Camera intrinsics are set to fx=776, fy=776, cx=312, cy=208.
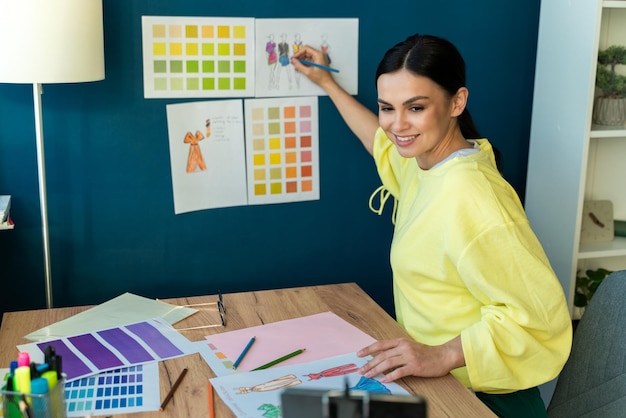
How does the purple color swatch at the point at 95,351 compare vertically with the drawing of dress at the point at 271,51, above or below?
below

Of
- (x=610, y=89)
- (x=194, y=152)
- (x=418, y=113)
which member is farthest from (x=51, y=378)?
(x=610, y=89)

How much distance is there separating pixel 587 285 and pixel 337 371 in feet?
4.59

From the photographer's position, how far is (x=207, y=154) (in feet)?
7.22

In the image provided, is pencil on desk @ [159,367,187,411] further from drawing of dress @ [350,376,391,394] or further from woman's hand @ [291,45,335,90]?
woman's hand @ [291,45,335,90]

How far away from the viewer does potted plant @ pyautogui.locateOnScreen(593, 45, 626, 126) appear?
7.79ft

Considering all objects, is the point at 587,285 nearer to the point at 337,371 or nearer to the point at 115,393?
the point at 337,371

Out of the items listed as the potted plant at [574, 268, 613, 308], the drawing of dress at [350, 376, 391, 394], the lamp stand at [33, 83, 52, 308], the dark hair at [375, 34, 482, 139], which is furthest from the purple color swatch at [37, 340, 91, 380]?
the potted plant at [574, 268, 613, 308]

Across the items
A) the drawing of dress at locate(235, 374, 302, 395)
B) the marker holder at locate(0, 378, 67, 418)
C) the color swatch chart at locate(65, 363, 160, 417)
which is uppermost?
the marker holder at locate(0, 378, 67, 418)

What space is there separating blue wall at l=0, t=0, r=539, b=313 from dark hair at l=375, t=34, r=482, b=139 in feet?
1.75

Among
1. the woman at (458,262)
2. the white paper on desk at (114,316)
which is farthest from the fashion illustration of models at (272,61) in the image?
the white paper on desk at (114,316)

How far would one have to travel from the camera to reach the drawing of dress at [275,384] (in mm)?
1438

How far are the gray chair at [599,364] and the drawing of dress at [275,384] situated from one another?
721 mm

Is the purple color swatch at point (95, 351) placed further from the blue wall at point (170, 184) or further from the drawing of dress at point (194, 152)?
the drawing of dress at point (194, 152)

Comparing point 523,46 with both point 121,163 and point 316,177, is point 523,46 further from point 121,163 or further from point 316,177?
point 121,163
